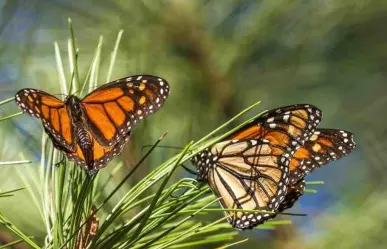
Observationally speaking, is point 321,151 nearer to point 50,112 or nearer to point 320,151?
point 320,151

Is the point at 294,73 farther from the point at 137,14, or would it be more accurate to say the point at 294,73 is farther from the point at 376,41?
the point at 137,14

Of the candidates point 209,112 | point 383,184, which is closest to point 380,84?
point 383,184

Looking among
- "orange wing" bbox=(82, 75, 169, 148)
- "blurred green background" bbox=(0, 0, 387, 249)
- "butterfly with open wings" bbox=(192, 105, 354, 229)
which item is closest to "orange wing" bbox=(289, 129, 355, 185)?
"butterfly with open wings" bbox=(192, 105, 354, 229)

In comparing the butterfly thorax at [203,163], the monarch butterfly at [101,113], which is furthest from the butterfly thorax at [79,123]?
the butterfly thorax at [203,163]

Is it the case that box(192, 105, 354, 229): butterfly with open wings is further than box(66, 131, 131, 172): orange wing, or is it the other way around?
box(192, 105, 354, 229): butterfly with open wings

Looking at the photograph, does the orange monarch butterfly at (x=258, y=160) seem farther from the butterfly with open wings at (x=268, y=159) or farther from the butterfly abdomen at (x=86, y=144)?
the butterfly abdomen at (x=86, y=144)

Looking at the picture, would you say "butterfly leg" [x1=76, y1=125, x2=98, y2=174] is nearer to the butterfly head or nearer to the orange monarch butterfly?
the butterfly head
